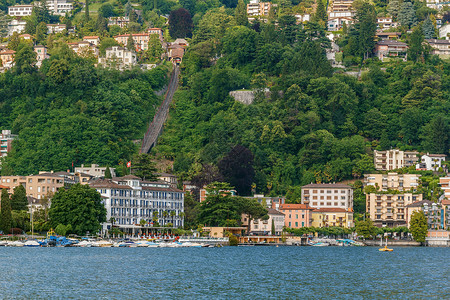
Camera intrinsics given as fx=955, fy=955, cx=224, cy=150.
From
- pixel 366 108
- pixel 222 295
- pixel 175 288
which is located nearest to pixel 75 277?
pixel 175 288

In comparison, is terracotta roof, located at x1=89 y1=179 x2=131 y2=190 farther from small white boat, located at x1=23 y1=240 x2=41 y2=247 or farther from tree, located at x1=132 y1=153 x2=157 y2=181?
small white boat, located at x1=23 y1=240 x2=41 y2=247

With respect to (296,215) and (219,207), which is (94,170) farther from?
(296,215)

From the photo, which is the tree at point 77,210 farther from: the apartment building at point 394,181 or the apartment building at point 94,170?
the apartment building at point 394,181

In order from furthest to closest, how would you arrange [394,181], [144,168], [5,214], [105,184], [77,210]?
[394,181] → [144,168] → [105,184] → [77,210] → [5,214]

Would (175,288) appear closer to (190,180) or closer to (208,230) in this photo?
(208,230)

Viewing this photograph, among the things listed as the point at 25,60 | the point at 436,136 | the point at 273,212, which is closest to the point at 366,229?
the point at 273,212

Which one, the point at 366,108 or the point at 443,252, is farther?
the point at 366,108

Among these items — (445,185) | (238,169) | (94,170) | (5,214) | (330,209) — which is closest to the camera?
(5,214)
